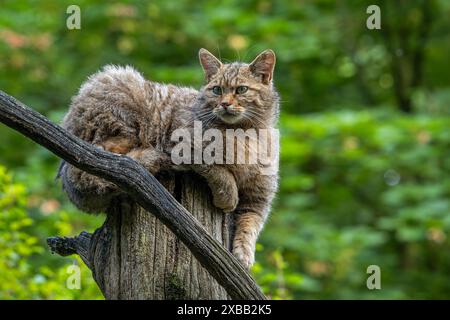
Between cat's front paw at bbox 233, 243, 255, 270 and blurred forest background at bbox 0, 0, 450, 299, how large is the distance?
327 cm

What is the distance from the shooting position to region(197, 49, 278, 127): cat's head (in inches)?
180

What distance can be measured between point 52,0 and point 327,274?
4.83 m

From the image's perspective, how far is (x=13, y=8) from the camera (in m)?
9.27

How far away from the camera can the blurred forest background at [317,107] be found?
27.1 feet

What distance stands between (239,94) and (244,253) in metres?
1.05

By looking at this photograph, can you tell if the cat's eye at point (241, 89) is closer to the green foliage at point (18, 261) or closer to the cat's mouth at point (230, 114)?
the cat's mouth at point (230, 114)

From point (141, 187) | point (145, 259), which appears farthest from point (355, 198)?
point (141, 187)

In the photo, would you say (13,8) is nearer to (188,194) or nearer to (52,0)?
(52,0)

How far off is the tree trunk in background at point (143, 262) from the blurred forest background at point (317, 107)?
3422 mm

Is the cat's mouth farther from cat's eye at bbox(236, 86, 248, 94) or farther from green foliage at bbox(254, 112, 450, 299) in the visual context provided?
green foliage at bbox(254, 112, 450, 299)

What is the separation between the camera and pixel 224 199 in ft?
13.5

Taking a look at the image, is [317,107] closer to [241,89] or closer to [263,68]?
[263,68]

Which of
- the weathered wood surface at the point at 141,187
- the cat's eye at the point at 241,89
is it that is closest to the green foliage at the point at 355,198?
the cat's eye at the point at 241,89

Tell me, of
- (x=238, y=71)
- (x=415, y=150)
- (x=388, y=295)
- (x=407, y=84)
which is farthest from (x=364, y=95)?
(x=238, y=71)
